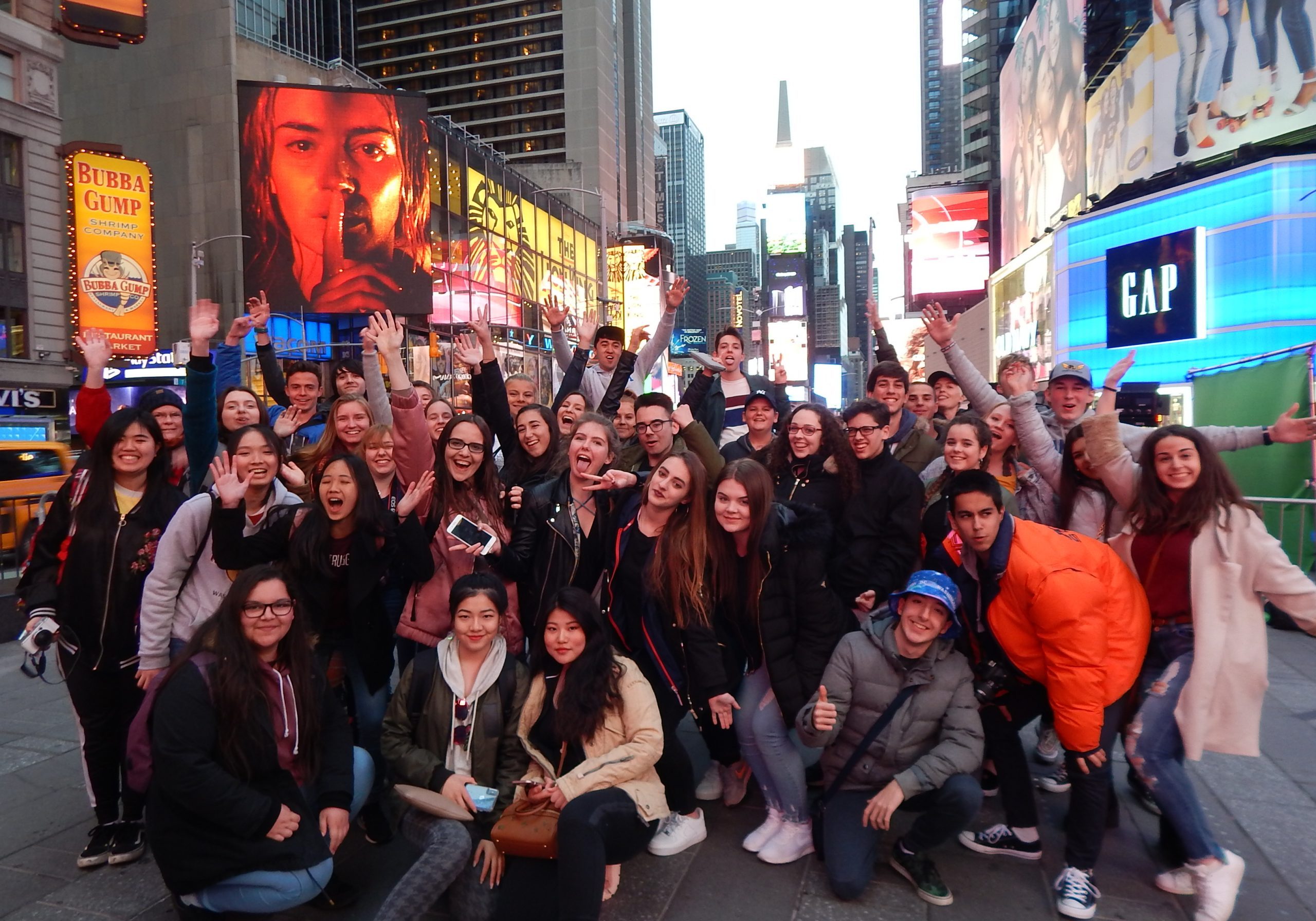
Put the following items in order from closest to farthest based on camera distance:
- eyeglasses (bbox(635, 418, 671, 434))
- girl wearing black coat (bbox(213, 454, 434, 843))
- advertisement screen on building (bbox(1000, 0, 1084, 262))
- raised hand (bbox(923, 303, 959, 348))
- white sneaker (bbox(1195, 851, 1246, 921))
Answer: white sneaker (bbox(1195, 851, 1246, 921))
girl wearing black coat (bbox(213, 454, 434, 843))
eyeglasses (bbox(635, 418, 671, 434))
raised hand (bbox(923, 303, 959, 348))
advertisement screen on building (bbox(1000, 0, 1084, 262))

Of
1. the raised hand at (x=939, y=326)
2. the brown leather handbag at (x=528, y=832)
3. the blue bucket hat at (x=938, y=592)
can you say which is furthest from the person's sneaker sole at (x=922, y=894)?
the raised hand at (x=939, y=326)

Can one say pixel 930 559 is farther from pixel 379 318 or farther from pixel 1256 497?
pixel 1256 497

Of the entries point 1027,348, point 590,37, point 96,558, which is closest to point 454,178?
point 1027,348

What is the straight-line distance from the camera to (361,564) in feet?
12.4

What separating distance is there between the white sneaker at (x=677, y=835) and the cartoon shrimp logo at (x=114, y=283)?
2936 centimetres

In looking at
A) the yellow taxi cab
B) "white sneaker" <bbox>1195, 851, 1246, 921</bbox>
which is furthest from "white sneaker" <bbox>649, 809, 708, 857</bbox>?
the yellow taxi cab

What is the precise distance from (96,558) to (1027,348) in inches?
2175

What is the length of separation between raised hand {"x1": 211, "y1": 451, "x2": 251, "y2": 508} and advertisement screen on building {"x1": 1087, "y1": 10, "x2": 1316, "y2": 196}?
131ft

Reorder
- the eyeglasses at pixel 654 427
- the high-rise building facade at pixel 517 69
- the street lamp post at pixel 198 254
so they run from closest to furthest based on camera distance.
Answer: the eyeglasses at pixel 654 427 < the street lamp post at pixel 198 254 < the high-rise building facade at pixel 517 69

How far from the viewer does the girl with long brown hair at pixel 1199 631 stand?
10.6 ft

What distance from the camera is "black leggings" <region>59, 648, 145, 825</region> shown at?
3.70 m

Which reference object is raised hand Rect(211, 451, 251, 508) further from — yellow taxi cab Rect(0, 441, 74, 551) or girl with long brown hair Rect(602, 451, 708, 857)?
yellow taxi cab Rect(0, 441, 74, 551)

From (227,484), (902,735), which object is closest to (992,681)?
(902,735)

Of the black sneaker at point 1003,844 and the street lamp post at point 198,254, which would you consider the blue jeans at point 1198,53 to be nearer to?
the black sneaker at point 1003,844
